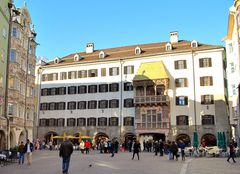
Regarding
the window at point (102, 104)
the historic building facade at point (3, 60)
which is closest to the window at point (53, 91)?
the window at point (102, 104)

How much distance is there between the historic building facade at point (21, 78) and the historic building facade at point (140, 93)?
48.0ft

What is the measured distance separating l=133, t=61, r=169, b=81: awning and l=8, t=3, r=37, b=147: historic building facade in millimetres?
17324

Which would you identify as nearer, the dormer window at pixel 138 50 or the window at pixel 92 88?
the dormer window at pixel 138 50

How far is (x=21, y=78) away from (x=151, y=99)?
20706mm

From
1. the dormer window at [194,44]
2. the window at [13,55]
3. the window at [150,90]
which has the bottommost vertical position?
the window at [150,90]

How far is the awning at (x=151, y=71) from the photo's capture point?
5114cm

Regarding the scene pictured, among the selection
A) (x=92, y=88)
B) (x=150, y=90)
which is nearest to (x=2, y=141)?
(x=92, y=88)

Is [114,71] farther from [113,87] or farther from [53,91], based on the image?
[53,91]

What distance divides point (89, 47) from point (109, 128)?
63.5 feet

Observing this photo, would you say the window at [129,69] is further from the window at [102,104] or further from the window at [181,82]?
the window at [181,82]

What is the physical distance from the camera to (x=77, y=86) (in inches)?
2291

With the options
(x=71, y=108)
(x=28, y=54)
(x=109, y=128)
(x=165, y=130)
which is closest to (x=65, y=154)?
(x=28, y=54)

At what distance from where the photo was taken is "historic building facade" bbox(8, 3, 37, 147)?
3712 centimetres

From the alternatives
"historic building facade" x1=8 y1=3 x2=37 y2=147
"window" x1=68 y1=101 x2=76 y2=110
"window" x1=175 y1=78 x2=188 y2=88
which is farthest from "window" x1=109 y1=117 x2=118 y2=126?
"historic building facade" x1=8 y1=3 x2=37 y2=147
